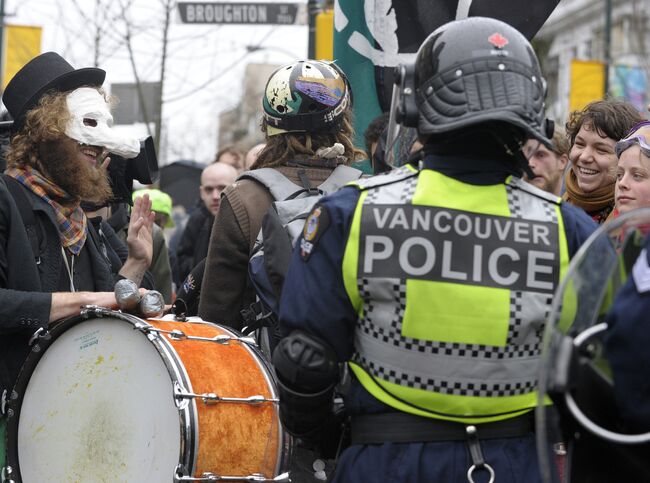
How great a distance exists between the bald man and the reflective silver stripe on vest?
645 cm

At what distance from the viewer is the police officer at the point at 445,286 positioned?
2900mm

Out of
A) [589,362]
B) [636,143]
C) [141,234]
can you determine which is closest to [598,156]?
[636,143]

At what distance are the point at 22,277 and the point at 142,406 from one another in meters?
0.75

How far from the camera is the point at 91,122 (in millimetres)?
4797

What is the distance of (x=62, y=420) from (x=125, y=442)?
33 centimetres

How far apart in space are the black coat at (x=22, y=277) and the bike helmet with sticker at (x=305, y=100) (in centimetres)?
97

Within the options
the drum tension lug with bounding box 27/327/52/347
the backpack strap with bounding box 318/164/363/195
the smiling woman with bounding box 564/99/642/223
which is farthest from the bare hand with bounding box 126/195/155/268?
the smiling woman with bounding box 564/99/642/223

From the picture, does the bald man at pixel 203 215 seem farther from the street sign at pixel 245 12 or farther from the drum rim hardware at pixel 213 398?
the drum rim hardware at pixel 213 398

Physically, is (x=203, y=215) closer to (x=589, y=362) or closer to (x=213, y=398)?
(x=213, y=398)

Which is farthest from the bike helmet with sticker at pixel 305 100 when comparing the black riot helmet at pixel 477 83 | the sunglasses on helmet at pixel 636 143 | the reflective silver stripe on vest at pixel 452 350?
the reflective silver stripe on vest at pixel 452 350

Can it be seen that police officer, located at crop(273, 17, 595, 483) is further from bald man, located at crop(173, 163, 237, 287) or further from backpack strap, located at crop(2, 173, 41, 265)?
bald man, located at crop(173, 163, 237, 287)

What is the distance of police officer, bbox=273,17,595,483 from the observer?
2.90 meters

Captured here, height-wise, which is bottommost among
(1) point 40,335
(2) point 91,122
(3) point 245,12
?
(1) point 40,335

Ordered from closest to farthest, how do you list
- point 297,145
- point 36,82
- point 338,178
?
point 338,178 → point 297,145 → point 36,82
